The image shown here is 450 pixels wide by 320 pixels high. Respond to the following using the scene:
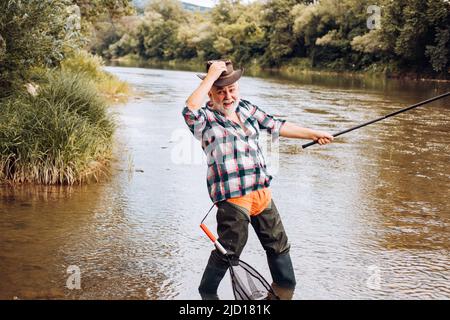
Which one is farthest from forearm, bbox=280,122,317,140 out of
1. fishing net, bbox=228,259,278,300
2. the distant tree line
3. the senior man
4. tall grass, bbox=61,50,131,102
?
the distant tree line

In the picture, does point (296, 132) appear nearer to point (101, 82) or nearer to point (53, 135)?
point (53, 135)

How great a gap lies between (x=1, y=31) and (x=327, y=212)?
4692mm

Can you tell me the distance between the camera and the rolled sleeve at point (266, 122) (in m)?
4.41

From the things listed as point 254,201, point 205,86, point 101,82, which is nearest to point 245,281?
point 254,201

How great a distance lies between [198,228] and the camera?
6.36 metres

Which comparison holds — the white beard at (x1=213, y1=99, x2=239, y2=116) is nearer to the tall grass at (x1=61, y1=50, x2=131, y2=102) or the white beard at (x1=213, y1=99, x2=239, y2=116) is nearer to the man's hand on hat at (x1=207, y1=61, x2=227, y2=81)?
the man's hand on hat at (x1=207, y1=61, x2=227, y2=81)

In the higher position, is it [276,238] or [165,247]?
[276,238]

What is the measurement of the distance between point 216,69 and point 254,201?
914 mm

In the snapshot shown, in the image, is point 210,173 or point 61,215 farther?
point 61,215

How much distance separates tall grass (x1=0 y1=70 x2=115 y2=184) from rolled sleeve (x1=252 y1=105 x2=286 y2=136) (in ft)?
13.3

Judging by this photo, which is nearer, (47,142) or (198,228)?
(198,228)

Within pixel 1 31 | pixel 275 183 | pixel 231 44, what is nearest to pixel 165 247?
pixel 275 183
